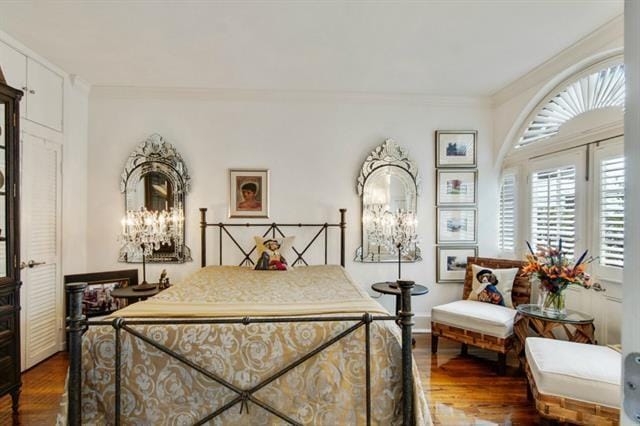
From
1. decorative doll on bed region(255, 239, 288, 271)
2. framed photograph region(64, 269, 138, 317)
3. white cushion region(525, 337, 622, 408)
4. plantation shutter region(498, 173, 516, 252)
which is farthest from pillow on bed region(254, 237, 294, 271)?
plantation shutter region(498, 173, 516, 252)

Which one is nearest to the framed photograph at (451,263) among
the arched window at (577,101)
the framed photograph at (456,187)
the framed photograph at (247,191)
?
the framed photograph at (456,187)

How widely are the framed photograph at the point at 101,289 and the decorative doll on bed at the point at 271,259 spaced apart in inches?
64.3

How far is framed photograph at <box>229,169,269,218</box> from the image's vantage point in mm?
3881

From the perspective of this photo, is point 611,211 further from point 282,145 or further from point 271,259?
point 282,145

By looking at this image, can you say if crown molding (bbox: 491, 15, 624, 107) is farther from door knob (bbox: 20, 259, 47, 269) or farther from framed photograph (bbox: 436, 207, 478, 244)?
door knob (bbox: 20, 259, 47, 269)

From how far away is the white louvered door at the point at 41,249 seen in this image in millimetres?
2993

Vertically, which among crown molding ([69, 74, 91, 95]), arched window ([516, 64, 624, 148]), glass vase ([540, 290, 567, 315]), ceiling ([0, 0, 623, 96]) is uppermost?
ceiling ([0, 0, 623, 96])

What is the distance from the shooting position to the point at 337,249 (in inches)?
156

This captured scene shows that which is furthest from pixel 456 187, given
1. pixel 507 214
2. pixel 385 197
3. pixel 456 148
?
pixel 385 197

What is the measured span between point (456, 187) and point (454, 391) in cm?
235

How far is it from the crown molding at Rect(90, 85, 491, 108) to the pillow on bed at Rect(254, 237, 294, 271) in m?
1.69

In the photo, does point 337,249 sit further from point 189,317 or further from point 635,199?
point 635,199

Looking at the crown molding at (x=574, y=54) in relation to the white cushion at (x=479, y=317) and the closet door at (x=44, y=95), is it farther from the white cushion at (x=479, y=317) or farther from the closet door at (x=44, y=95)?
the closet door at (x=44, y=95)

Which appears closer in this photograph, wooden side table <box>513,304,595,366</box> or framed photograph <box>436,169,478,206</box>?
wooden side table <box>513,304,595,366</box>
